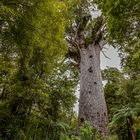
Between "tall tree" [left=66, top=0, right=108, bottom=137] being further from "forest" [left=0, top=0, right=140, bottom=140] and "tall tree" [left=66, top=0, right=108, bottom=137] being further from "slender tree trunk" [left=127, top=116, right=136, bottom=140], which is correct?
"slender tree trunk" [left=127, top=116, right=136, bottom=140]

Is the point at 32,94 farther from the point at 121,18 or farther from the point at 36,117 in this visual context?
the point at 121,18

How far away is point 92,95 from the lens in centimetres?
1059

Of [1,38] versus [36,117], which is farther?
[36,117]

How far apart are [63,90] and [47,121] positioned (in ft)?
4.63

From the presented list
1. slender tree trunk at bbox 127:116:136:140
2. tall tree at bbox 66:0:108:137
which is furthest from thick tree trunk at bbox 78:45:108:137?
slender tree trunk at bbox 127:116:136:140

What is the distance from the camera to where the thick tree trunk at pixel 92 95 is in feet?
33.0

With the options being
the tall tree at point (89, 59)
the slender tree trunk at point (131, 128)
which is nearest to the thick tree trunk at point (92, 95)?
the tall tree at point (89, 59)

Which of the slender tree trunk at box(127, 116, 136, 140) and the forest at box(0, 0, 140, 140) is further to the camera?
the slender tree trunk at box(127, 116, 136, 140)

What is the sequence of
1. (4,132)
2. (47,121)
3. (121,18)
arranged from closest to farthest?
(121,18)
(4,132)
(47,121)

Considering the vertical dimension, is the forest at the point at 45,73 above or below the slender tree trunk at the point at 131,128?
above

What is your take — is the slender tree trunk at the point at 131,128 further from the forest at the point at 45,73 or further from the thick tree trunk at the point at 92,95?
the thick tree trunk at the point at 92,95

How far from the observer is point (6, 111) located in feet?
23.6

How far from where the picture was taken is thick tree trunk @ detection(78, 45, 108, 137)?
33.0 feet

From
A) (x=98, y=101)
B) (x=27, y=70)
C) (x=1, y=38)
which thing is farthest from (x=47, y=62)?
(x=98, y=101)
